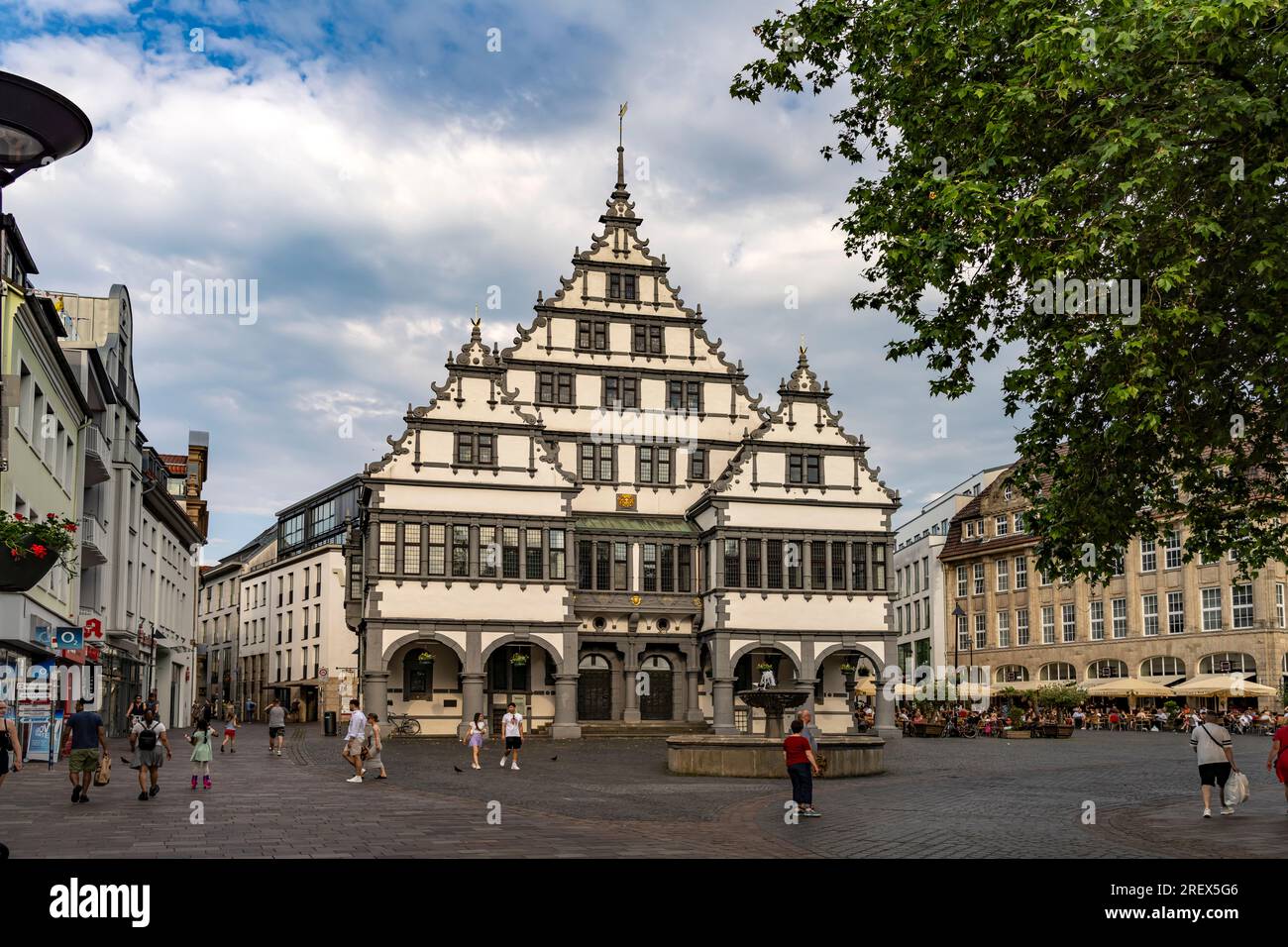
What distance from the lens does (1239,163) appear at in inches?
578

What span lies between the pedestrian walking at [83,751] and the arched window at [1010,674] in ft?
245

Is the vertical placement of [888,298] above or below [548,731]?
above

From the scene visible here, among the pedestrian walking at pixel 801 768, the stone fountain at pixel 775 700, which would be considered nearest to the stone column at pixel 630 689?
the stone fountain at pixel 775 700

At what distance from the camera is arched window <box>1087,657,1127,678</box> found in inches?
3184

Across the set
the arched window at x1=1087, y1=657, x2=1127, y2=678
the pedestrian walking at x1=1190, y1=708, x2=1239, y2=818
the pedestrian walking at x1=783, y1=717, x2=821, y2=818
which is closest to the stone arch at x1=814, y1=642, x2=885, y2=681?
the arched window at x1=1087, y1=657, x2=1127, y2=678

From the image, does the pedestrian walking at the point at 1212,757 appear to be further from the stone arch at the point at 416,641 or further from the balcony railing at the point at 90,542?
the stone arch at the point at 416,641

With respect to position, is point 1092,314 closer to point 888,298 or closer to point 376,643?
point 888,298

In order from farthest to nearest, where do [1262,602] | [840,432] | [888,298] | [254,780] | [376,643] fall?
[1262,602], [840,432], [376,643], [254,780], [888,298]

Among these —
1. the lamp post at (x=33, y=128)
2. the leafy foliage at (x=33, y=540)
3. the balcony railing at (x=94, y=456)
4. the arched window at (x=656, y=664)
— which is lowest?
the arched window at (x=656, y=664)

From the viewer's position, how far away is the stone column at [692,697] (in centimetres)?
5656

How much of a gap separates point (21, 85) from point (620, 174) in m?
53.7


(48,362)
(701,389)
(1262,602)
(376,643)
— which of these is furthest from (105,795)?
(1262,602)

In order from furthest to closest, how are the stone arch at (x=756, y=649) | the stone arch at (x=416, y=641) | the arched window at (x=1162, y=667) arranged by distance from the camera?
the arched window at (x=1162, y=667), the stone arch at (x=756, y=649), the stone arch at (x=416, y=641)

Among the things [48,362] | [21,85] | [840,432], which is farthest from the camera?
[840,432]
